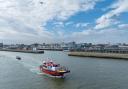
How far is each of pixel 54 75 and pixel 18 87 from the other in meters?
9.08

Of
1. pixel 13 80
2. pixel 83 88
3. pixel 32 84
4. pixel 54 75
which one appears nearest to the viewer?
pixel 83 88

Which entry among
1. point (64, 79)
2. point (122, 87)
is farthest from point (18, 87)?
point (122, 87)

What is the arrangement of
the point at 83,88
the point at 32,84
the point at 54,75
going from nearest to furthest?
the point at 83,88
the point at 32,84
the point at 54,75

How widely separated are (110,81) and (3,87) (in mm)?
16300

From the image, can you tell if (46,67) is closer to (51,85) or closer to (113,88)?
(51,85)

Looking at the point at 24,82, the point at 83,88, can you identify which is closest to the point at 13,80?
the point at 24,82

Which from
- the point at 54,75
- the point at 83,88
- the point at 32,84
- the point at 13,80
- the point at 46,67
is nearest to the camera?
the point at 83,88

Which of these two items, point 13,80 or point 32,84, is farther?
point 13,80

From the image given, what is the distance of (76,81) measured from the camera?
35.6 meters

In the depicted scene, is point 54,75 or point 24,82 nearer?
point 24,82

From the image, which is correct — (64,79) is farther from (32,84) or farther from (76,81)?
(32,84)

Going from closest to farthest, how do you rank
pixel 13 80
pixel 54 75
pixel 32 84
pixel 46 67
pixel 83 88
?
pixel 83 88, pixel 32 84, pixel 13 80, pixel 54 75, pixel 46 67

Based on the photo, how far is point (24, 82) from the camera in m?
36.0

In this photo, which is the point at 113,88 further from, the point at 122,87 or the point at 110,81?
the point at 110,81
